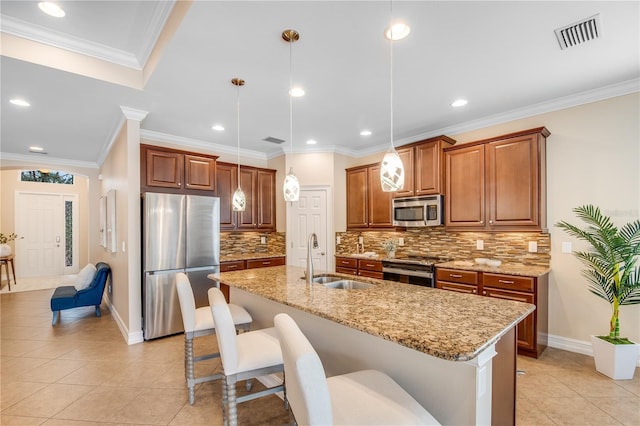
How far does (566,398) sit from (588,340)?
46.1 inches

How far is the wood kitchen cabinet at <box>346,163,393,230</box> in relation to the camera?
4.83 metres

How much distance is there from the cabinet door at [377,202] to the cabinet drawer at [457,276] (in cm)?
120

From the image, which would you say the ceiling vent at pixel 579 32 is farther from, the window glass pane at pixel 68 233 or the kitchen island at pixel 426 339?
the window glass pane at pixel 68 233

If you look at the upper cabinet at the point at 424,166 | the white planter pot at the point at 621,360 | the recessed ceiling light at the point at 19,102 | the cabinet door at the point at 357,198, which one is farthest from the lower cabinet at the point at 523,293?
the recessed ceiling light at the point at 19,102

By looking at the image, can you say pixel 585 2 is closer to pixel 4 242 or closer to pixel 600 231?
pixel 600 231

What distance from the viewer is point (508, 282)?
3217mm

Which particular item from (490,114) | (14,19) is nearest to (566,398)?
(490,114)

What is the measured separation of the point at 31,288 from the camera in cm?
663

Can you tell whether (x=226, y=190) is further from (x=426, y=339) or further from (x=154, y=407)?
(x=426, y=339)

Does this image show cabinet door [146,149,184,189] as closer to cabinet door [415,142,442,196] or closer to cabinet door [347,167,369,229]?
cabinet door [347,167,369,229]

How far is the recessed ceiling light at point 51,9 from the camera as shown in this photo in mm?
2135

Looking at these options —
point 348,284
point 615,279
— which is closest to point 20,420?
point 348,284

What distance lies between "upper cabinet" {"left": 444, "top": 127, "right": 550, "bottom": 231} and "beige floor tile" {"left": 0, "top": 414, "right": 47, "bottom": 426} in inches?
175

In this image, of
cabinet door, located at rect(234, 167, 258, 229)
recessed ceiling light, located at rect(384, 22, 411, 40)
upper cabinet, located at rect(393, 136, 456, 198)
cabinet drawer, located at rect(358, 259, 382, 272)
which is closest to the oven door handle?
cabinet drawer, located at rect(358, 259, 382, 272)
